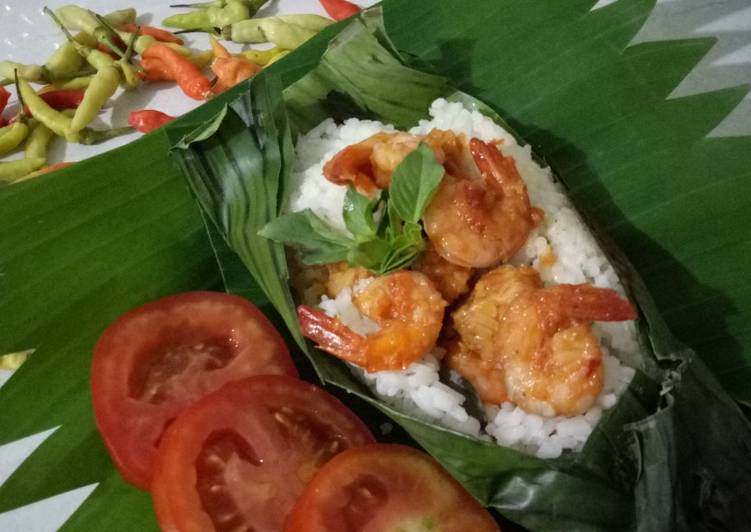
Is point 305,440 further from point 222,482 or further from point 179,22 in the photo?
point 179,22

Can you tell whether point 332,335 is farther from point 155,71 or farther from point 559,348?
point 155,71

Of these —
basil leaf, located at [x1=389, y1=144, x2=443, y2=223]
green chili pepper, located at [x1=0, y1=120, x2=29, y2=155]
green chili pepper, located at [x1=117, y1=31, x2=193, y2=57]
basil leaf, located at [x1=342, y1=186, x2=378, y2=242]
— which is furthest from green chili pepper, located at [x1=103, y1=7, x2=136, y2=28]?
basil leaf, located at [x1=389, y1=144, x2=443, y2=223]

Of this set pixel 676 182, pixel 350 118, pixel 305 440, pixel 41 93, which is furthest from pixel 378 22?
pixel 41 93

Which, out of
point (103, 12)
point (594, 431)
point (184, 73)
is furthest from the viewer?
point (103, 12)

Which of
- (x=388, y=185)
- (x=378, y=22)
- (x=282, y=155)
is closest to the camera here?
(x=388, y=185)

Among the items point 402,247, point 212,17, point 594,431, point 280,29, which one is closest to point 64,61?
point 212,17

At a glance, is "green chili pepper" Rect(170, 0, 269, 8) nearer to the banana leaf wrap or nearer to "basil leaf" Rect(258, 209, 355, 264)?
the banana leaf wrap

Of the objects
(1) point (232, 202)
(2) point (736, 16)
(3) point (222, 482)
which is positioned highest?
(2) point (736, 16)
